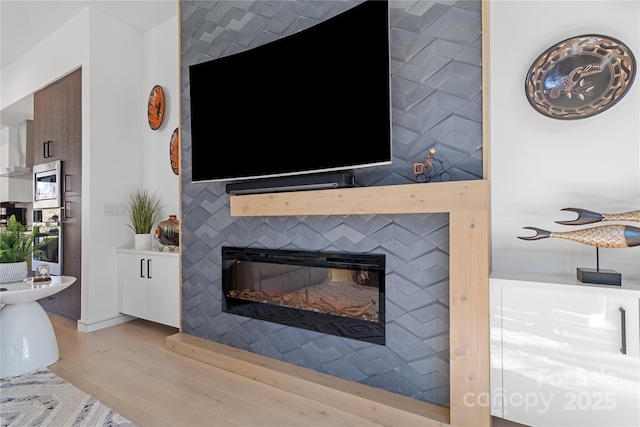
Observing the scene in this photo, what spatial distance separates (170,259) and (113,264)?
2.69ft

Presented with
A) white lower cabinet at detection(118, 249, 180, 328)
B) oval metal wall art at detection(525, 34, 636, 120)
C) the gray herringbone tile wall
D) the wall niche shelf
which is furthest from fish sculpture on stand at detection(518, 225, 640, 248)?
white lower cabinet at detection(118, 249, 180, 328)

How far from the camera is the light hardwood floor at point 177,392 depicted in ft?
5.35

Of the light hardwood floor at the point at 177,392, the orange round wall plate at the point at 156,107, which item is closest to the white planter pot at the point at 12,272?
the light hardwood floor at the point at 177,392

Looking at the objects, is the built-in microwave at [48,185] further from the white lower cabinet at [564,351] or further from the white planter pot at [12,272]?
the white lower cabinet at [564,351]

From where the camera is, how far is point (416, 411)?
1.54 metres

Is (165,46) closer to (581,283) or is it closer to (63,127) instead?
(63,127)

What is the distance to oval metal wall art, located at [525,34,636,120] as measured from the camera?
1.46 metres

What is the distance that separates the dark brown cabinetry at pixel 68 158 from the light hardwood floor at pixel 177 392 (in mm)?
772

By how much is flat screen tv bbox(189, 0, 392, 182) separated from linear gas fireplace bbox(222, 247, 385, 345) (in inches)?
20.7

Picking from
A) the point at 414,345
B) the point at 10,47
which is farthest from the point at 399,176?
the point at 10,47

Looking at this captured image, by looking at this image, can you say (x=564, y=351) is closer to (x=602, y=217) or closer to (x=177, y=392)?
(x=602, y=217)

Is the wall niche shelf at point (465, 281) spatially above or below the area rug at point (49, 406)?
above

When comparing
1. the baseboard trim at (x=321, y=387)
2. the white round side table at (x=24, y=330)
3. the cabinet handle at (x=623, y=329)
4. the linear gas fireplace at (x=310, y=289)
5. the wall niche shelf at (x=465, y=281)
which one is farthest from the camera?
the white round side table at (x=24, y=330)

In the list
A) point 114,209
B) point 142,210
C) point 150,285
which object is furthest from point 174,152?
point 150,285
